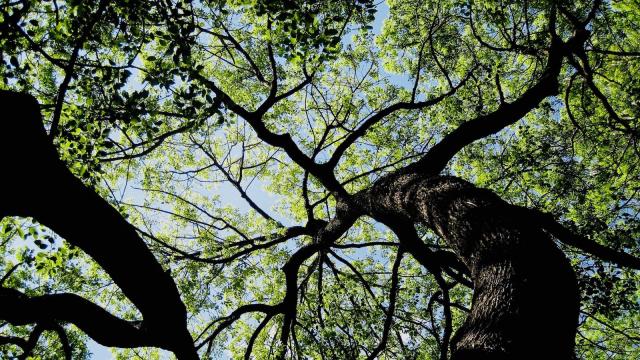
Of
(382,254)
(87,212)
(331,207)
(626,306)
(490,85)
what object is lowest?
(87,212)

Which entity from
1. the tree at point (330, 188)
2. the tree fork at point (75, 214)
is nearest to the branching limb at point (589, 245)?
the tree at point (330, 188)

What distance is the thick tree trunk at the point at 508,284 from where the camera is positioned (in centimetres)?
196

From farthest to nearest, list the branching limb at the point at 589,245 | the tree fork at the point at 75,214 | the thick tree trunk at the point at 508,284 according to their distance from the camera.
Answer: the branching limb at the point at 589,245 < the tree fork at the point at 75,214 < the thick tree trunk at the point at 508,284

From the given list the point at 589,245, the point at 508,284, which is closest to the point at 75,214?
the point at 508,284

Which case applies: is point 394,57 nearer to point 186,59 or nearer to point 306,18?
point 306,18

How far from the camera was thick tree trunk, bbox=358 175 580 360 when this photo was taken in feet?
6.42

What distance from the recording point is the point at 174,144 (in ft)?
35.3

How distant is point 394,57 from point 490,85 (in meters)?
3.09

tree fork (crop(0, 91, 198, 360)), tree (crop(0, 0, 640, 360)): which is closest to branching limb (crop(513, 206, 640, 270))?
tree (crop(0, 0, 640, 360))

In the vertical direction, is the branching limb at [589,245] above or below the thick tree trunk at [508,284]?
above

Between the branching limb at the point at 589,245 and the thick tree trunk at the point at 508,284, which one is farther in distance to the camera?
the branching limb at the point at 589,245

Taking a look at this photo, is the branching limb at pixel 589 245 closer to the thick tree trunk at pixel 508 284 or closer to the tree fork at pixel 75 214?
the thick tree trunk at pixel 508 284

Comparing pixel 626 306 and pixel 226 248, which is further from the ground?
pixel 226 248

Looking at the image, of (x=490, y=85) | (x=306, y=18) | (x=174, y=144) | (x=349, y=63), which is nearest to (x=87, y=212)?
(x=306, y=18)
